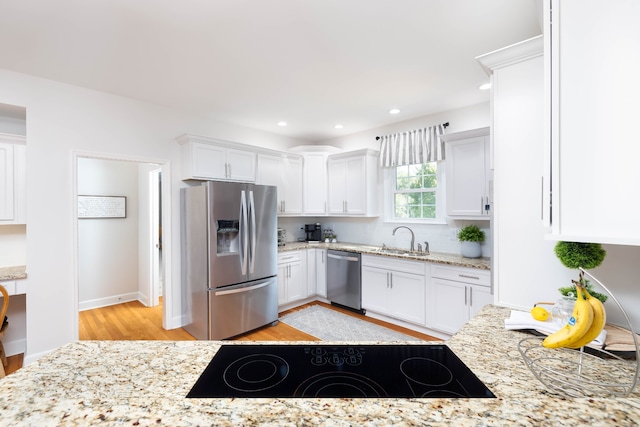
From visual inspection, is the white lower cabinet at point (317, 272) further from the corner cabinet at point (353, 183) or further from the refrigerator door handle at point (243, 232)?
the refrigerator door handle at point (243, 232)

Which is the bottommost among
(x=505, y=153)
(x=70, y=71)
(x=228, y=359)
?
(x=228, y=359)

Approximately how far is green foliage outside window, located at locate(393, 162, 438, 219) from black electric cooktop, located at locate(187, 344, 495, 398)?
306cm

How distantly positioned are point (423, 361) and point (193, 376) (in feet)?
2.43

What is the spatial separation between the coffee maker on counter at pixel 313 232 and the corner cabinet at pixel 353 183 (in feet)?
1.48

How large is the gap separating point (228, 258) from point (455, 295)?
2449 mm

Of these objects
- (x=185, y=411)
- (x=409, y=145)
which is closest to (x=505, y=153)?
(x=185, y=411)

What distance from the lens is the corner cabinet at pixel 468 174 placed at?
2943mm

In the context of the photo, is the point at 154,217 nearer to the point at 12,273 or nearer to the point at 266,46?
the point at 12,273

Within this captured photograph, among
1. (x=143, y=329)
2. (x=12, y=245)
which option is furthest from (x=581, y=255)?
(x=12, y=245)

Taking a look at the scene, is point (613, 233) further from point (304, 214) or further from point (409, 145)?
point (304, 214)

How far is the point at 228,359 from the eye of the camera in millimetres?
987

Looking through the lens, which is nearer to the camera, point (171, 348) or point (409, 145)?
point (171, 348)

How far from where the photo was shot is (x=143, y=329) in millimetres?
3438

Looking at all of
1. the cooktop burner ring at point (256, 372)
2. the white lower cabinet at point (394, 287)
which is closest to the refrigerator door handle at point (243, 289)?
the white lower cabinet at point (394, 287)
